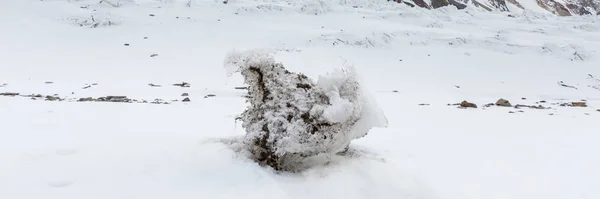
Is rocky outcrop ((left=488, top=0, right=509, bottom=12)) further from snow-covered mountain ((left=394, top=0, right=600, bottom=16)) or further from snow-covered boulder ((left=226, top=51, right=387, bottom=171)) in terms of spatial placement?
snow-covered boulder ((left=226, top=51, right=387, bottom=171))

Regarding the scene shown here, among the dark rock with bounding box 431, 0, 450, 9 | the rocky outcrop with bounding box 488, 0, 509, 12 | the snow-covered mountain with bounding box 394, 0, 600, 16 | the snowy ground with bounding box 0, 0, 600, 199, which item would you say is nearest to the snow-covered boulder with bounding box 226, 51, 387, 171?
the snowy ground with bounding box 0, 0, 600, 199

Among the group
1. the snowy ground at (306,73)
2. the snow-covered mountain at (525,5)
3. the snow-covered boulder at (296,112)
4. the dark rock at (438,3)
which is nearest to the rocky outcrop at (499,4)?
the snow-covered mountain at (525,5)

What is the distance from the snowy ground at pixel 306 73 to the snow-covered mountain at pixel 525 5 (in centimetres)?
1376

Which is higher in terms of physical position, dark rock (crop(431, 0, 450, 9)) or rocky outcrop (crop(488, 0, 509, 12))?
dark rock (crop(431, 0, 450, 9))

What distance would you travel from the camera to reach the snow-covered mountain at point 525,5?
37.9m

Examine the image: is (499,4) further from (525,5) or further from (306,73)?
(306,73)

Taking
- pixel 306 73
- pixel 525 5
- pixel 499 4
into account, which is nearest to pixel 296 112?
pixel 306 73

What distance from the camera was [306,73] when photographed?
12.5 metres

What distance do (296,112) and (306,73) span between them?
8.49 m

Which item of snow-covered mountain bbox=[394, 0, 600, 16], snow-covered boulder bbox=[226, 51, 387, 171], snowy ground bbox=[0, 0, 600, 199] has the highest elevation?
snow-covered boulder bbox=[226, 51, 387, 171]

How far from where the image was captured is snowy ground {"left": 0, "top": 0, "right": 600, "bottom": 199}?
3.80 m

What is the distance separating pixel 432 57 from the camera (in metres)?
16.2

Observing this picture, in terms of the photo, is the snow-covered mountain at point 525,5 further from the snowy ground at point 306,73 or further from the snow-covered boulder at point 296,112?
the snow-covered boulder at point 296,112

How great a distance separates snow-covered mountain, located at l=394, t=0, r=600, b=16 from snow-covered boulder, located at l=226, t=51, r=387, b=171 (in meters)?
29.4
